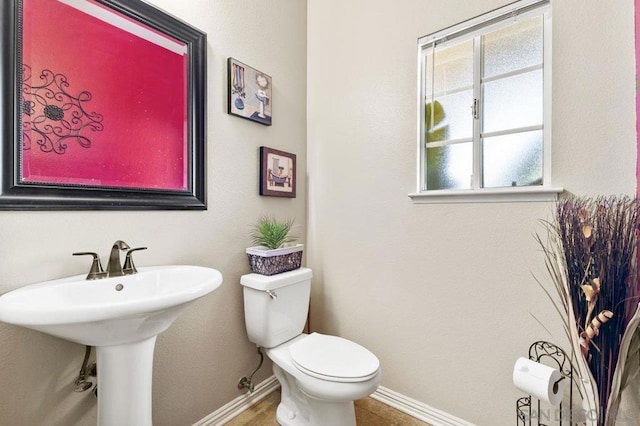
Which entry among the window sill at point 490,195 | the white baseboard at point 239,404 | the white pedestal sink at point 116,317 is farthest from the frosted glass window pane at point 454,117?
the white baseboard at point 239,404

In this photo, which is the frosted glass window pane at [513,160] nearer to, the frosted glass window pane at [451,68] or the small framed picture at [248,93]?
the frosted glass window pane at [451,68]

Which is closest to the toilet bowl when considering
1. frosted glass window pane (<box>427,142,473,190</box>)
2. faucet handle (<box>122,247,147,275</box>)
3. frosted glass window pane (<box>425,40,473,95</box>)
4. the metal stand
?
the metal stand

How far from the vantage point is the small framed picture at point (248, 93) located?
4.96 feet

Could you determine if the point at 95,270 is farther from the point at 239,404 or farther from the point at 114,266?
the point at 239,404

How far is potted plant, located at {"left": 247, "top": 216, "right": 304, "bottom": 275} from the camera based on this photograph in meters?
1.50

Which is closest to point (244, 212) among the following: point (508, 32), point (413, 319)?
point (413, 319)

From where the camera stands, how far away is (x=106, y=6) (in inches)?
42.4

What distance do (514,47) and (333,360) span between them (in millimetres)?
1730

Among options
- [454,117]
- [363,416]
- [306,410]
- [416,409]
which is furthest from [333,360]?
[454,117]

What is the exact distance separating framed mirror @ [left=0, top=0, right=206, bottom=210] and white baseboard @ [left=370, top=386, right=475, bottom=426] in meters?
1.49

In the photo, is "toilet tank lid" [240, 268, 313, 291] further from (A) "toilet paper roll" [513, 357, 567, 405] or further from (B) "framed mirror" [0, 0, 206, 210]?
(A) "toilet paper roll" [513, 357, 567, 405]

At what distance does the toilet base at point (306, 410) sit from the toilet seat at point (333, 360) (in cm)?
14

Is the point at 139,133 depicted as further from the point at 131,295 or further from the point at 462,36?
the point at 462,36

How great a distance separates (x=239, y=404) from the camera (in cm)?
156
